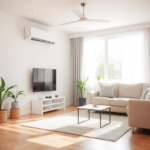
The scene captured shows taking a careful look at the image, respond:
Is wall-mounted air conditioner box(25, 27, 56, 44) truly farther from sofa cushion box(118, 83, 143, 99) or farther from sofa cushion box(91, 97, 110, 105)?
sofa cushion box(118, 83, 143, 99)

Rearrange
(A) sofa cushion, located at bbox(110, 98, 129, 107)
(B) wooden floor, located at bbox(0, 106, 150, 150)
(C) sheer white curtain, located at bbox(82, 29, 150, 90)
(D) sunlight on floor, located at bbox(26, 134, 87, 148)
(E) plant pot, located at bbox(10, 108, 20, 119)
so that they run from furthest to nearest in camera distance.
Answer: (C) sheer white curtain, located at bbox(82, 29, 150, 90)
(A) sofa cushion, located at bbox(110, 98, 129, 107)
(E) plant pot, located at bbox(10, 108, 20, 119)
(D) sunlight on floor, located at bbox(26, 134, 87, 148)
(B) wooden floor, located at bbox(0, 106, 150, 150)

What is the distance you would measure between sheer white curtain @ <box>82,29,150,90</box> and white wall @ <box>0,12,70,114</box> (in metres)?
1.15

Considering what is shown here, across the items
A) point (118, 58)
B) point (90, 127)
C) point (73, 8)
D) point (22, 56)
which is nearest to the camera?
point (90, 127)

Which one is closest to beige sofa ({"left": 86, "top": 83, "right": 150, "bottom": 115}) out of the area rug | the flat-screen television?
the area rug

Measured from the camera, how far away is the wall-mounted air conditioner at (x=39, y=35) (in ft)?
18.0

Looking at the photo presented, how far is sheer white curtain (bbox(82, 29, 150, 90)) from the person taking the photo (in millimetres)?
6113

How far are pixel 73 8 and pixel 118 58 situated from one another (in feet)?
8.84

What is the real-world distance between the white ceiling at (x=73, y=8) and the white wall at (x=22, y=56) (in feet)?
1.07

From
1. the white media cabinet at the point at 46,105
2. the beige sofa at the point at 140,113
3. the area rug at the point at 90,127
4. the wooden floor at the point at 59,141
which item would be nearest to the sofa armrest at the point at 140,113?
the beige sofa at the point at 140,113

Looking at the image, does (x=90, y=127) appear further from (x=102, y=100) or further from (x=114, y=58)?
(x=114, y=58)

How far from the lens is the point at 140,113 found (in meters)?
3.57

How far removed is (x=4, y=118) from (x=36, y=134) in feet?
4.42

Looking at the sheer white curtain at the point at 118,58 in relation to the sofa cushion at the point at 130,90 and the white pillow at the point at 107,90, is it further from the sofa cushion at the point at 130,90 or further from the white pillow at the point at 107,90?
the white pillow at the point at 107,90

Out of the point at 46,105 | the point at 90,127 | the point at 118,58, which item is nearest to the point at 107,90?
the point at 118,58
